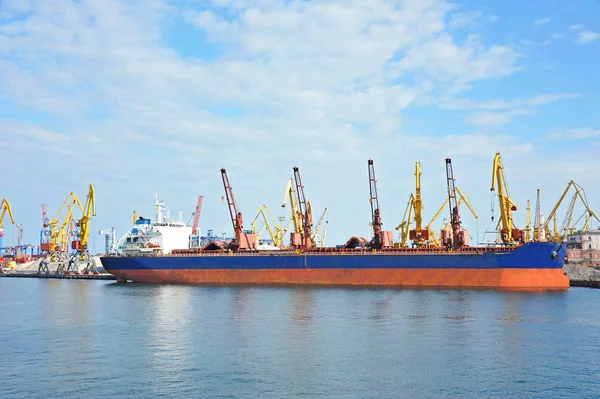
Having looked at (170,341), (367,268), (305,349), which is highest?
(367,268)

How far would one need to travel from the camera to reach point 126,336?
2959 cm

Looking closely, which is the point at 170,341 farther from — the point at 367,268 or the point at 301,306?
the point at 367,268

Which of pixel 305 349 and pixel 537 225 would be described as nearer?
pixel 305 349

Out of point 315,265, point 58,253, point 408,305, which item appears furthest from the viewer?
point 58,253

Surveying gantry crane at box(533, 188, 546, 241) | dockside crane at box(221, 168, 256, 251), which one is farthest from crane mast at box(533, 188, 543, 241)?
dockside crane at box(221, 168, 256, 251)

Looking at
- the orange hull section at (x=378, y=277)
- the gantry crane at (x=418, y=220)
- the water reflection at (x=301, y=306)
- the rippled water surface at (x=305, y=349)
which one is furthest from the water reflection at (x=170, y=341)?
the gantry crane at (x=418, y=220)

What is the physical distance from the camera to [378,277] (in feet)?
187

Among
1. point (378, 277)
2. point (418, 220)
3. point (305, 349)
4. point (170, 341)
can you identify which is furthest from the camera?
point (418, 220)

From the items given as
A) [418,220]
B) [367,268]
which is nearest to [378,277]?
[367,268]

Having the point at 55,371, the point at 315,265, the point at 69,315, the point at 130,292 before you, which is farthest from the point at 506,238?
the point at 55,371

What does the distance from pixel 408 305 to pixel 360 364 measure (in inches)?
715

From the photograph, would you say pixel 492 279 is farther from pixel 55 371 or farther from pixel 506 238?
pixel 55 371

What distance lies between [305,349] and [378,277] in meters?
31.7

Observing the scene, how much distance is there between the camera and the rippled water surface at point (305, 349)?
20516 millimetres
